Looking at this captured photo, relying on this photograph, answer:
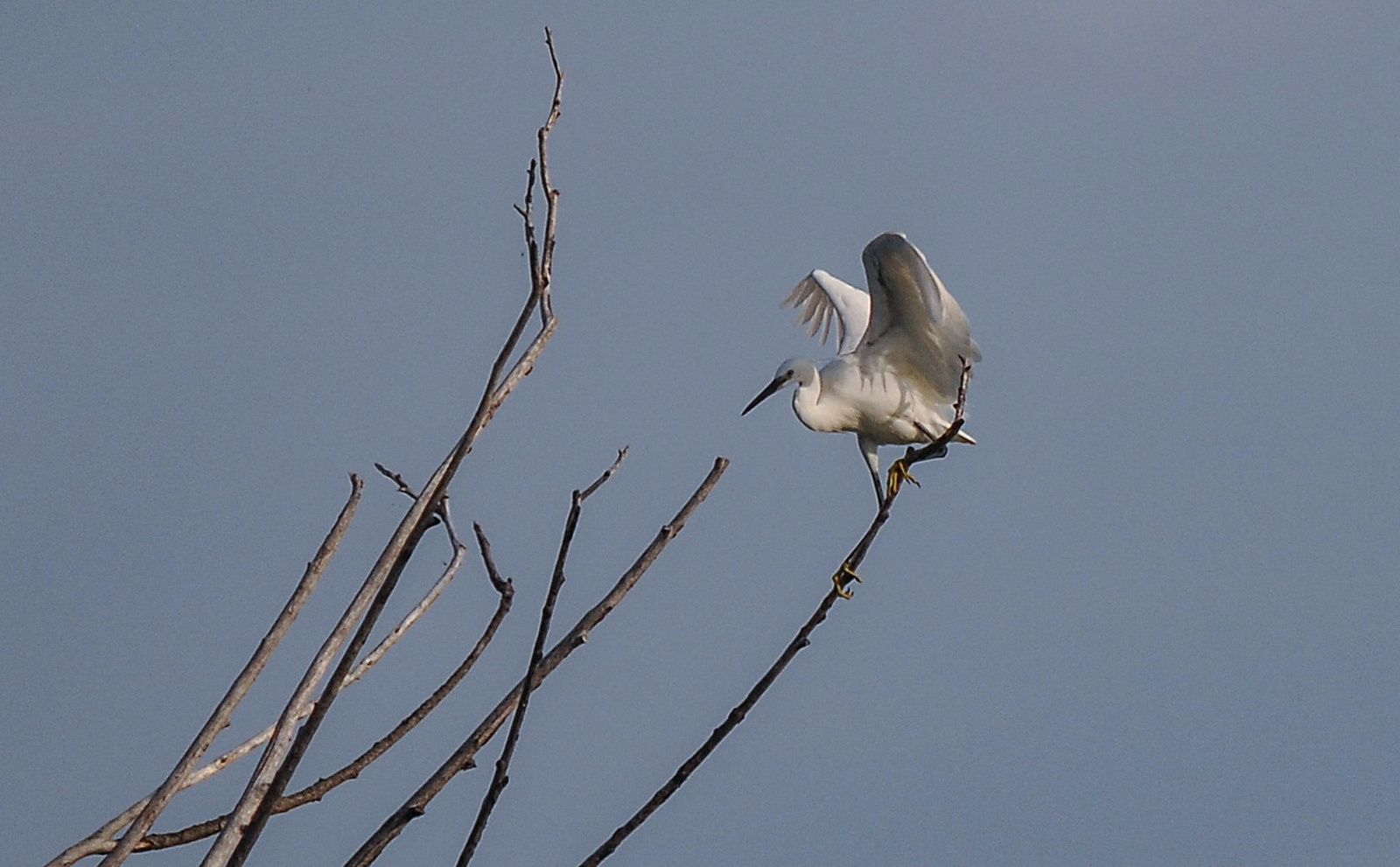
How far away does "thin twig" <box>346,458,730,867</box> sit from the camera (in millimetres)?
2379

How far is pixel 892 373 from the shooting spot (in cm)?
1021

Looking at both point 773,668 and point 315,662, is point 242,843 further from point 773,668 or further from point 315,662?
point 773,668

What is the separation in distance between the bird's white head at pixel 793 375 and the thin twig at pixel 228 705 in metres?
7.44

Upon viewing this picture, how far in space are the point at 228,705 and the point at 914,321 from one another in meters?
7.75

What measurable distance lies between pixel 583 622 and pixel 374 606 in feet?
1.55

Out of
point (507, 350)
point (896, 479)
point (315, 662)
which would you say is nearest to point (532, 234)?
point (507, 350)

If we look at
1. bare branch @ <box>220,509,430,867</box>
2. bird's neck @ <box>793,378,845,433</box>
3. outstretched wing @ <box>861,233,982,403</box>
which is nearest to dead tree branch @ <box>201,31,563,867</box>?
bare branch @ <box>220,509,430,867</box>

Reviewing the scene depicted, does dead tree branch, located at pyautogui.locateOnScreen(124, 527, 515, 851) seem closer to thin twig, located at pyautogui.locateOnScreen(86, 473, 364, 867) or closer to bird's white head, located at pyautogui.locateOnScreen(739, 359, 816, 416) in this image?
thin twig, located at pyautogui.locateOnScreen(86, 473, 364, 867)

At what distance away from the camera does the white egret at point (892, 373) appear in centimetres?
955

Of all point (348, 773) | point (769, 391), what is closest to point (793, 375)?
point (769, 391)

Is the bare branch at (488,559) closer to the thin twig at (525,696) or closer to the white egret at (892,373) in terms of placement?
the thin twig at (525,696)

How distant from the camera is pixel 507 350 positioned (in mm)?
2520

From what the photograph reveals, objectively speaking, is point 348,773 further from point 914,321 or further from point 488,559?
point 914,321

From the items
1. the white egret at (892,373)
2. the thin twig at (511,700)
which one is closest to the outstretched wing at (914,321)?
the white egret at (892,373)
